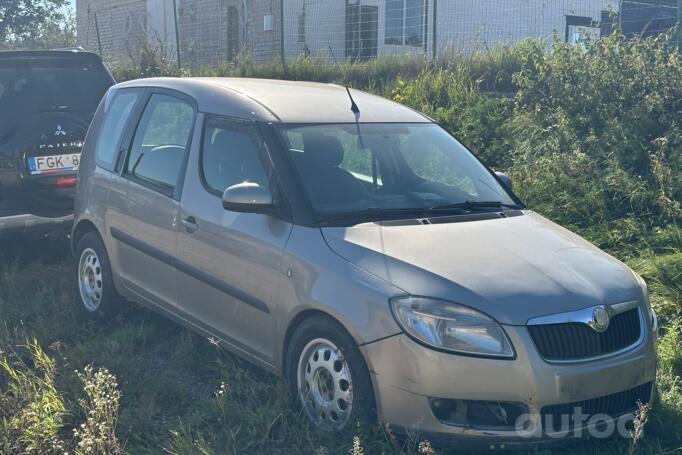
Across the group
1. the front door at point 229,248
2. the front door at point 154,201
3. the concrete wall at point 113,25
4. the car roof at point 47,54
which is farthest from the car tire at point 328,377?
the concrete wall at point 113,25

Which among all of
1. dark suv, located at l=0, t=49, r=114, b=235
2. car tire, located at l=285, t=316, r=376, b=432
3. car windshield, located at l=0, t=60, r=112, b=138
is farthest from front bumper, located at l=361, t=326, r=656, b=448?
car windshield, located at l=0, t=60, r=112, b=138

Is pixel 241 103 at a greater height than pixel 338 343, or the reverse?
pixel 241 103

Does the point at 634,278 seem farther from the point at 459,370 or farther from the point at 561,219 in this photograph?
the point at 561,219

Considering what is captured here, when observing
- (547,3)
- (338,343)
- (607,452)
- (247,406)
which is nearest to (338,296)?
(338,343)

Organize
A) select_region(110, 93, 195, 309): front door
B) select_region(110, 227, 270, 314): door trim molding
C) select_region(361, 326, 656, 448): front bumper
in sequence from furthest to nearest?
select_region(110, 93, 195, 309): front door
select_region(110, 227, 270, 314): door trim molding
select_region(361, 326, 656, 448): front bumper

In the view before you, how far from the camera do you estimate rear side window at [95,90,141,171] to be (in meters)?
5.80

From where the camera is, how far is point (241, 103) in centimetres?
480

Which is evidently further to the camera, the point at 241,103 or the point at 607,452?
the point at 241,103

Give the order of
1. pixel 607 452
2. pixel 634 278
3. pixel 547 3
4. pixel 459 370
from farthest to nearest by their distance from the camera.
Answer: pixel 547 3 → pixel 634 278 → pixel 607 452 → pixel 459 370

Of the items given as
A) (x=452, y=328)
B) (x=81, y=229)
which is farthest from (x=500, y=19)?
(x=452, y=328)

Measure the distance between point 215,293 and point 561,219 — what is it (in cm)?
378

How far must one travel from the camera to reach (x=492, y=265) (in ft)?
12.3

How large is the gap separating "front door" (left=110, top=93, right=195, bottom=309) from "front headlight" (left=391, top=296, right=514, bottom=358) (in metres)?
1.95

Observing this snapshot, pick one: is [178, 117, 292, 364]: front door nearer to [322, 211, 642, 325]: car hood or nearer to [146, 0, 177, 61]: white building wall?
[322, 211, 642, 325]: car hood
